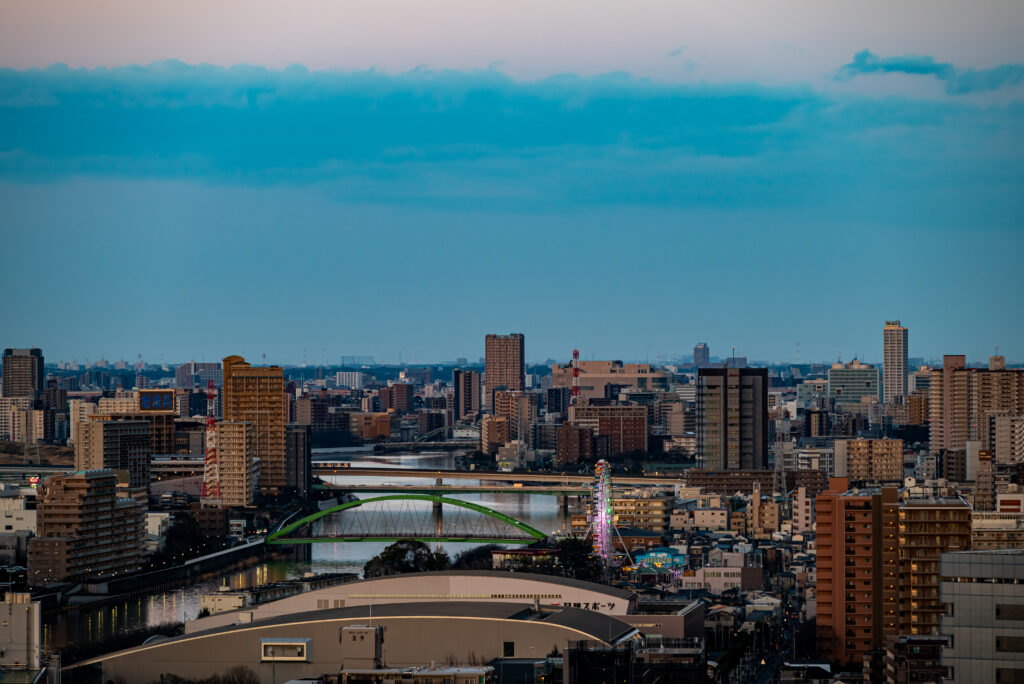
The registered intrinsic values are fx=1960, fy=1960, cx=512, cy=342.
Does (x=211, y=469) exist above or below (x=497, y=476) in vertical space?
above

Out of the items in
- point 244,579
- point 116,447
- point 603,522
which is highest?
point 116,447

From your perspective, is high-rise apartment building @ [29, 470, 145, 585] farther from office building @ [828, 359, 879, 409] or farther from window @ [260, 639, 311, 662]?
office building @ [828, 359, 879, 409]

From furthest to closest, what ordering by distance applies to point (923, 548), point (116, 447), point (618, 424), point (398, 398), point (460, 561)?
1. point (398, 398)
2. point (618, 424)
3. point (116, 447)
4. point (460, 561)
5. point (923, 548)

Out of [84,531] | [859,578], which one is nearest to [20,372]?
[84,531]

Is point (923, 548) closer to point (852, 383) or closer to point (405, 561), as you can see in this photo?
point (405, 561)

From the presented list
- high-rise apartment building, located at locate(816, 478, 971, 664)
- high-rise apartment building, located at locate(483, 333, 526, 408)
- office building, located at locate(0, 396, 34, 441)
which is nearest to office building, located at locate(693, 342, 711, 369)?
high-rise apartment building, located at locate(483, 333, 526, 408)

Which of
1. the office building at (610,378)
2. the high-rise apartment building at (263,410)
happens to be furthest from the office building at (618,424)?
the office building at (610,378)
